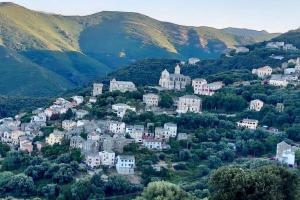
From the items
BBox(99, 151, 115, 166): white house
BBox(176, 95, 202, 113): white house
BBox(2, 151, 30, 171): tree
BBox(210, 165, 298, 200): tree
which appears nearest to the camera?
BBox(210, 165, 298, 200): tree

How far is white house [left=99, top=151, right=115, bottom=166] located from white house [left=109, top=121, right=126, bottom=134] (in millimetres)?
4779

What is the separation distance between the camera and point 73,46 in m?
173

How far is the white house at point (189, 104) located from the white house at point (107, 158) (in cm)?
1279

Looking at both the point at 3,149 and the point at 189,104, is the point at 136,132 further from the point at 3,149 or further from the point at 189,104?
the point at 3,149

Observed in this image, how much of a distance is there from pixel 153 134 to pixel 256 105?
38.2ft

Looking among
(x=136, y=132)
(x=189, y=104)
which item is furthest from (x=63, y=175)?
(x=189, y=104)

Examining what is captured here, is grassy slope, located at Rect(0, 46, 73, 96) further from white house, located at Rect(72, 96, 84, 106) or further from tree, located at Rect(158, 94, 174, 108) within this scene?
tree, located at Rect(158, 94, 174, 108)

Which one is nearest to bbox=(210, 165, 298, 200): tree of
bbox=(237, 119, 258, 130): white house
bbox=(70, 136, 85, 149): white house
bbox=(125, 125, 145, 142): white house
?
bbox=(70, 136, 85, 149): white house

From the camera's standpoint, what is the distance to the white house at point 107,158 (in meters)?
43.0

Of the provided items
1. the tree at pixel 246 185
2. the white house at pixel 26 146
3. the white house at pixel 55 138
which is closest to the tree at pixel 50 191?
the white house at pixel 55 138

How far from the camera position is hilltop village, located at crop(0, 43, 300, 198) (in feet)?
138

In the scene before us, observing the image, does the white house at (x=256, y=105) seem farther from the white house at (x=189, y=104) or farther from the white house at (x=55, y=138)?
the white house at (x=55, y=138)

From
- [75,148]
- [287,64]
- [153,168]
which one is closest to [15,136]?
[75,148]

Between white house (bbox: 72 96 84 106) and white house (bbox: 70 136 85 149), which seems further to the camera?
white house (bbox: 72 96 84 106)
